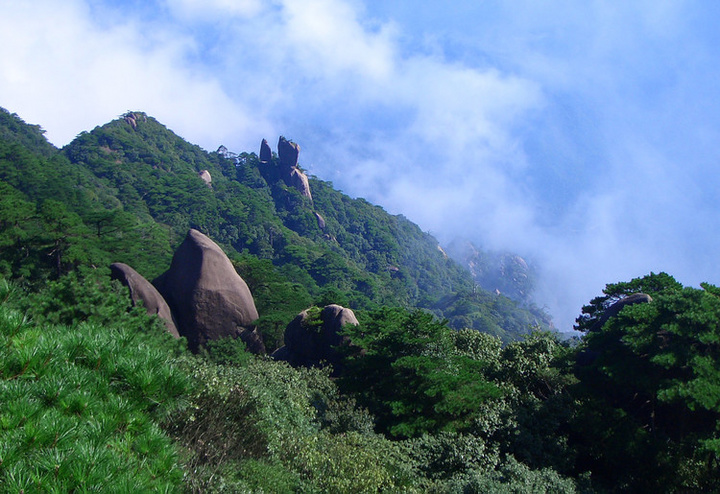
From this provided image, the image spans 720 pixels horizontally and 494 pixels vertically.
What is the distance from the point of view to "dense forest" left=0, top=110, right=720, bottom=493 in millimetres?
3992

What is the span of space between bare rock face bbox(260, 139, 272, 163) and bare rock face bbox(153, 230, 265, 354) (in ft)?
217

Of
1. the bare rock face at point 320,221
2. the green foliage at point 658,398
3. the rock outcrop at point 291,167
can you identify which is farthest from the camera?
the rock outcrop at point 291,167

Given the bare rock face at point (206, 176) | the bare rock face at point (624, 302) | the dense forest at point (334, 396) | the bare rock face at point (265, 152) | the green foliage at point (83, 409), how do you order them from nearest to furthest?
1. the green foliage at point (83, 409)
2. the dense forest at point (334, 396)
3. the bare rock face at point (624, 302)
4. the bare rock face at point (206, 176)
5. the bare rock face at point (265, 152)

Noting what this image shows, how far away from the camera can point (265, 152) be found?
8725 centimetres

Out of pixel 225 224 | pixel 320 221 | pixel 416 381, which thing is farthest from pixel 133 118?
pixel 416 381

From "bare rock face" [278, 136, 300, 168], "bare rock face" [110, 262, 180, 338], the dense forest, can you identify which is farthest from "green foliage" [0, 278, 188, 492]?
"bare rock face" [278, 136, 300, 168]

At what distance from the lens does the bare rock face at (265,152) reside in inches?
3415

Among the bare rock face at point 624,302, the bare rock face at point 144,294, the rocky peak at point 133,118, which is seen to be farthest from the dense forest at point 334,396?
the rocky peak at point 133,118

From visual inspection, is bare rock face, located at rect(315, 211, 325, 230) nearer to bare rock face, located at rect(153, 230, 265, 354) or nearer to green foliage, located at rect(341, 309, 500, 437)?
bare rock face, located at rect(153, 230, 265, 354)

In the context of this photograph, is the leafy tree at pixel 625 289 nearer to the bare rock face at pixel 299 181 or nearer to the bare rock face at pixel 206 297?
the bare rock face at pixel 206 297

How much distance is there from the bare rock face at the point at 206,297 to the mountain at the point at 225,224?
2.63 meters

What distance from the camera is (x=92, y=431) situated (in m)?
3.74

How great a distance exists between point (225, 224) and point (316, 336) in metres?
42.8

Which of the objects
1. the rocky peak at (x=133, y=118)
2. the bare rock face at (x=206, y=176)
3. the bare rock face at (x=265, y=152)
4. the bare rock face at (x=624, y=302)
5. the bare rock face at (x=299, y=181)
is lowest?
the bare rock face at (x=624, y=302)
